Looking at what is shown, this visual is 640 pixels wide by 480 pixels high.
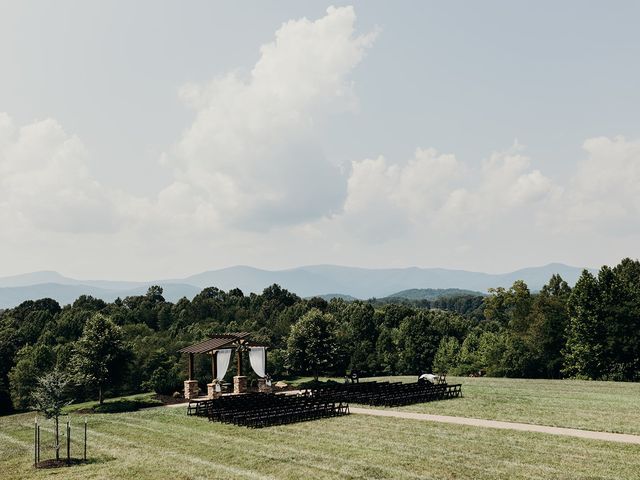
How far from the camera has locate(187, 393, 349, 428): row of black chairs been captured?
26.9m

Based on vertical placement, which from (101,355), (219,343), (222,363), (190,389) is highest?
(219,343)

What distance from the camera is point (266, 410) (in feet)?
89.8

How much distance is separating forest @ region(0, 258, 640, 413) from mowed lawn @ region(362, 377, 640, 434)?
11395 mm

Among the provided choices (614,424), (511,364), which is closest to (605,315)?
(511,364)

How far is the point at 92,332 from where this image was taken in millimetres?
37250

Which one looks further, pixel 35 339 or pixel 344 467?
pixel 35 339

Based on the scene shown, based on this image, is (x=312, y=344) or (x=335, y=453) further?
(x=312, y=344)

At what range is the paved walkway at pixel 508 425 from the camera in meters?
21.7

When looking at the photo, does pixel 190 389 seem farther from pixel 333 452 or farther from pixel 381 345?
pixel 381 345

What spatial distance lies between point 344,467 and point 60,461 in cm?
1066

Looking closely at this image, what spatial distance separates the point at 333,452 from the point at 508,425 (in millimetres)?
9424

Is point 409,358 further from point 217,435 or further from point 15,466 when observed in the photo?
point 15,466

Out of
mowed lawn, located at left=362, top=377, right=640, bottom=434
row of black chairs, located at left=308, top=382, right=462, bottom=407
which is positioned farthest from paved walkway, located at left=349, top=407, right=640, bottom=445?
row of black chairs, located at left=308, top=382, right=462, bottom=407

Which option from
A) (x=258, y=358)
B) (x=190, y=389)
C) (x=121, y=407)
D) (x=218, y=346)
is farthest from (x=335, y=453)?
(x=258, y=358)
